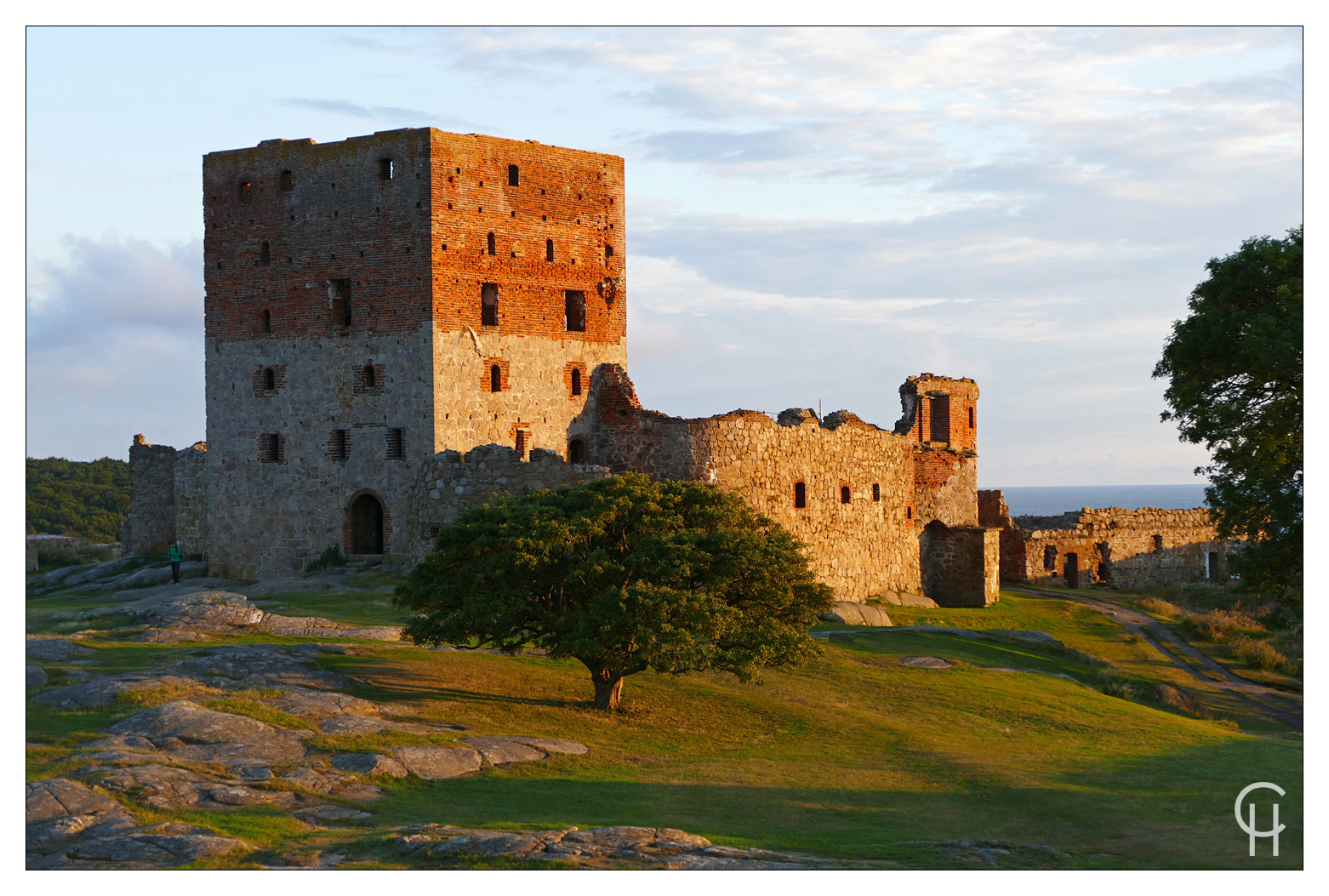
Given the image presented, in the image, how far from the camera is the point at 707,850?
40.7ft

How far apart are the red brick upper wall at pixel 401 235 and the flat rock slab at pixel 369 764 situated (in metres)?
21.1

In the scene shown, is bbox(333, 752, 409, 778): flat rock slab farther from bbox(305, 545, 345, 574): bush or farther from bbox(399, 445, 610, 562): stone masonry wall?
bbox(305, 545, 345, 574): bush

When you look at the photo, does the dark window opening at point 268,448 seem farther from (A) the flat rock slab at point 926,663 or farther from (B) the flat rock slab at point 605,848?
(B) the flat rock slab at point 605,848

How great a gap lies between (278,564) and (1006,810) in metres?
26.1

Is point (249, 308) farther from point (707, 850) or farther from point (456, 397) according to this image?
point (707, 850)

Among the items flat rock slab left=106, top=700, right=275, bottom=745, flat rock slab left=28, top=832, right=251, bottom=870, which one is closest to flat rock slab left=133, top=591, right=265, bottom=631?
flat rock slab left=106, top=700, right=275, bottom=745

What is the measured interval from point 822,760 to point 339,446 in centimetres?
2214

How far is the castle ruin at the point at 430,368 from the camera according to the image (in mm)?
35281

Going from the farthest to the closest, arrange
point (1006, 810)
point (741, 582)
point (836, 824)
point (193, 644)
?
point (193, 644)
point (741, 582)
point (1006, 810)
point (836, 824)

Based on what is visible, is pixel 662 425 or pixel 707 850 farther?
pixel 662 425

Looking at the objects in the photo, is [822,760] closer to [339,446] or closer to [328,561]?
[328,561]

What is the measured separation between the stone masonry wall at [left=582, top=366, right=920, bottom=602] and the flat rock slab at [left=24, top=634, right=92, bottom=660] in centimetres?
1805

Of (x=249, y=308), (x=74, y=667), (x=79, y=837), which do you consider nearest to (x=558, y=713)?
(x=74, y=667)

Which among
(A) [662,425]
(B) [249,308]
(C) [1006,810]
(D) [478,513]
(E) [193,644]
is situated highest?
(B) [249,308]
